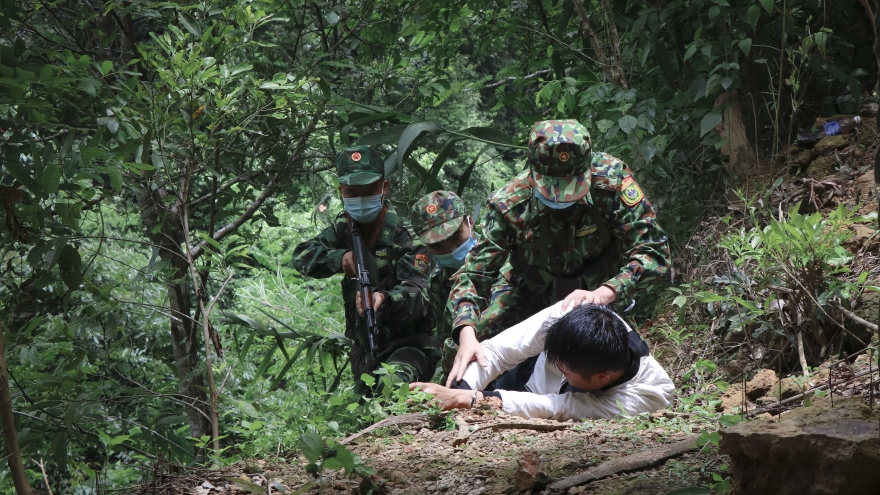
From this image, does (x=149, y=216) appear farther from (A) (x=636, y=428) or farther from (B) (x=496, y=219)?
(A) (x=636, y=428)

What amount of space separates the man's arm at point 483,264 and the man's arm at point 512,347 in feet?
1.03

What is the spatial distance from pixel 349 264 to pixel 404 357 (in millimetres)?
597

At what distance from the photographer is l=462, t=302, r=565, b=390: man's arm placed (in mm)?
3648

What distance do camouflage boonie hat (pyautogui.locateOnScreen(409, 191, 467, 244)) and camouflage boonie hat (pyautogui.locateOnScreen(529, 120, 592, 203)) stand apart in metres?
0.87

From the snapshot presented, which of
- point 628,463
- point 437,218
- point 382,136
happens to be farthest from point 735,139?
point 628,463

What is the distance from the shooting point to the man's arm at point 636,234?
151 inches

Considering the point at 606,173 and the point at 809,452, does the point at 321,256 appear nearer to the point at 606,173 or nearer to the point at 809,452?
the point at 606,173

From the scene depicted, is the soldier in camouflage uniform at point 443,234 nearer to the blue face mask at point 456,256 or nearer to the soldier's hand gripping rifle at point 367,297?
the blue face mask at point 456,256

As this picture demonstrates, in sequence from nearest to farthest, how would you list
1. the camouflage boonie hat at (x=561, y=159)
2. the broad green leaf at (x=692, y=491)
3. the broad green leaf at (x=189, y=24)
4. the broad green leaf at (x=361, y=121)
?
the broad green leaf at (x=692, y=491)
the camouflage boonie hat at (x=561, y=159)
the broad green leaf at (x=189, y=24)
the broad green leaf at (x=361, y=121)

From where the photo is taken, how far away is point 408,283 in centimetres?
489

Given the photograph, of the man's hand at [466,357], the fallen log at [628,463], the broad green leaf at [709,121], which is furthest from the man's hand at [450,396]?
the broad green leaf at [709,121]

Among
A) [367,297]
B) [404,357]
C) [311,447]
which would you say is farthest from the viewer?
[404,357]

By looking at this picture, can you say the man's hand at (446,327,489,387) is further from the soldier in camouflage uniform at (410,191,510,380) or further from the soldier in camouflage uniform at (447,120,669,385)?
the soldier in camouflage uniform at (410,191,510,380)

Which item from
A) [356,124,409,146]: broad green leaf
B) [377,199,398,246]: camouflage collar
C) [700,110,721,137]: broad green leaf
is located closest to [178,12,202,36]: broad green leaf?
[356,124,409,146]: broad green leaf
